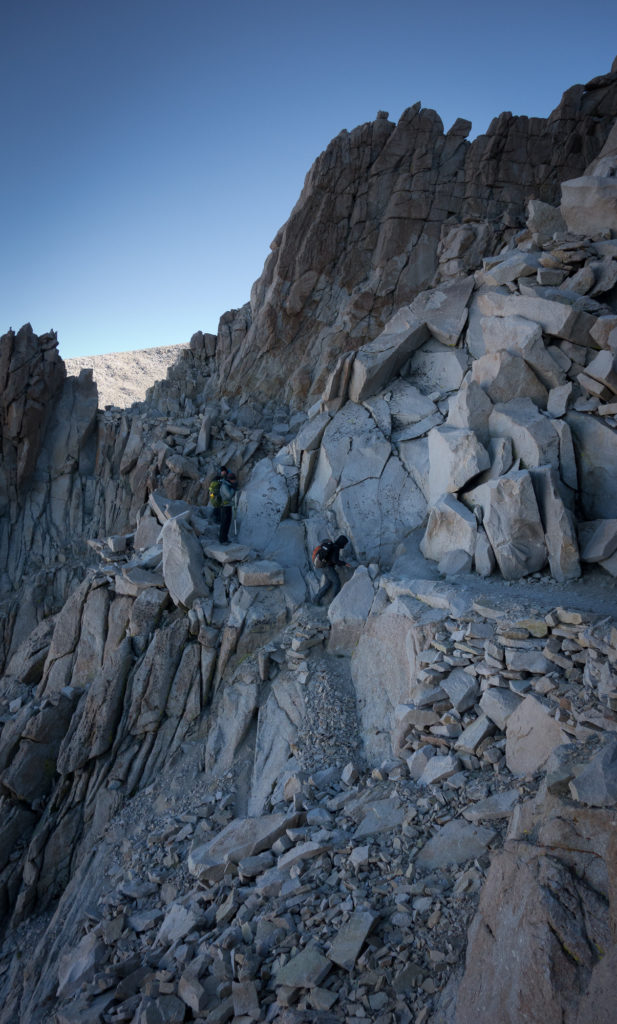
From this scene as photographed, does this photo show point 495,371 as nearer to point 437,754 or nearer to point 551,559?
point 551,559

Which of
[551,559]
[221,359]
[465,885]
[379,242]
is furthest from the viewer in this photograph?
[221,359]

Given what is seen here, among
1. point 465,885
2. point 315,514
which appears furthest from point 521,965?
point 315,514

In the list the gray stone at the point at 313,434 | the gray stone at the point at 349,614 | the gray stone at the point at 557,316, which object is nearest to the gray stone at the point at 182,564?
the gray stone at the point at 349,614

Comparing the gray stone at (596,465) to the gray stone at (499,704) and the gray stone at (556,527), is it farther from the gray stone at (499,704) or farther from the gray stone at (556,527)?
the gray stone at (499,704)

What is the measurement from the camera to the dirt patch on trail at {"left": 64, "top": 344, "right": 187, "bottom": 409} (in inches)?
2213

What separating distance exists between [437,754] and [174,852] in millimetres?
4544

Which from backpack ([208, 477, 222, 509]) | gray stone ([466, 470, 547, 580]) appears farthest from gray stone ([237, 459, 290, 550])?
gray stone ([466, 470, 547, 580])

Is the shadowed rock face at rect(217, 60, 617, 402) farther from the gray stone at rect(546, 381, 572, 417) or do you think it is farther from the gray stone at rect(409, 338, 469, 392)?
the gray stone at rect(546, 381, 572, 417)

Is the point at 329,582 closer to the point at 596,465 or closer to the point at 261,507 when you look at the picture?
the point at 261,507

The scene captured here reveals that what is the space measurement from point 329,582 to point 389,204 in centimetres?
→ 2232

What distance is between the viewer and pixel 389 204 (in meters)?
28.1

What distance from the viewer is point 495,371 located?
506 inches

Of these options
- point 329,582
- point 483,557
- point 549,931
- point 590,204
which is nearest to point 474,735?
point 549,931

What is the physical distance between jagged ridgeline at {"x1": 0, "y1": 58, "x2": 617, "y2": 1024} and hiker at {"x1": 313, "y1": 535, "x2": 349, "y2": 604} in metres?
0.48
